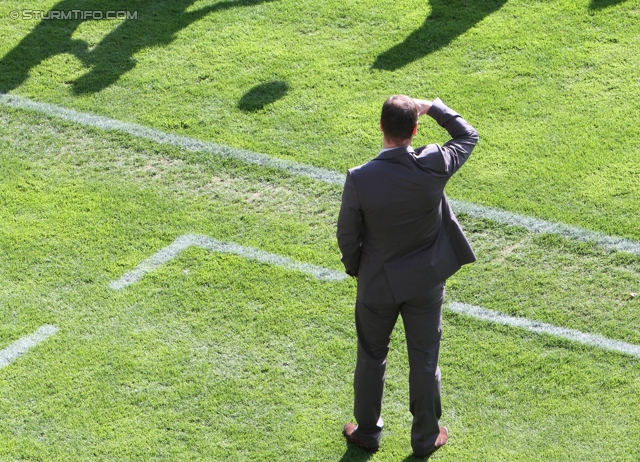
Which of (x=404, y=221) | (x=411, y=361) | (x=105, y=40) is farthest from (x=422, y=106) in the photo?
(x=105, y=40)

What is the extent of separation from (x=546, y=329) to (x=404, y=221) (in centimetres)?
196

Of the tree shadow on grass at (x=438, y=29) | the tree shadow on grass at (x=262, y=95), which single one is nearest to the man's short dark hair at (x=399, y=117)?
the tree shadow on grass at (x=262, y=95)

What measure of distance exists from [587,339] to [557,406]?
2.28 ft

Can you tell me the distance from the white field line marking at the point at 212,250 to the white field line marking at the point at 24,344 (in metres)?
0.59

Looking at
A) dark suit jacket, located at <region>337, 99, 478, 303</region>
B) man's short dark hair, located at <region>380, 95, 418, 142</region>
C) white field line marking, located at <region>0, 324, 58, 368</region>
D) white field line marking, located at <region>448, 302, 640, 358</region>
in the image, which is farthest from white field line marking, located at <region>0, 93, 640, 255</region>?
man's short dark hair, located at <region>380, 95, 418, 142</region>

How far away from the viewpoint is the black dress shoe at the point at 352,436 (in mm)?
4969

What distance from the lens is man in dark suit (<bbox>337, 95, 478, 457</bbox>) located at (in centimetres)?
421

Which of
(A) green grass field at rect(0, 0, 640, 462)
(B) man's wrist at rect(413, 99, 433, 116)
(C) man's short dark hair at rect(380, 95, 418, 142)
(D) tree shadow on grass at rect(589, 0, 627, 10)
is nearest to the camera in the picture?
(C) man's short dark hair at rect(380, 95, 418, 142)

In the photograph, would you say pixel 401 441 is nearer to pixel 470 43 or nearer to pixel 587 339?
pixel 587 339

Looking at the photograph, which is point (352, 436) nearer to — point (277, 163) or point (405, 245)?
point (405, 245)

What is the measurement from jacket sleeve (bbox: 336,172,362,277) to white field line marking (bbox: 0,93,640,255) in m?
2.72

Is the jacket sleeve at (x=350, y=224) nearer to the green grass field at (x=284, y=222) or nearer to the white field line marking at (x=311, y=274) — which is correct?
the green grass field at (x=284, y=222)

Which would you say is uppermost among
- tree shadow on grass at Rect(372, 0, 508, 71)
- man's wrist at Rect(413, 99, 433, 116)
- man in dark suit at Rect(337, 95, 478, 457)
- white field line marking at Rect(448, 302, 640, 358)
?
man's wrist at Rect(413, 99, 433, 116)

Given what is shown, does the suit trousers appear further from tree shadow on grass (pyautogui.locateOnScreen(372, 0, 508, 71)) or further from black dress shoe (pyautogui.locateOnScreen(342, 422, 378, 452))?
tree shadow on grass (pyautogui.locateOnScreen(372, 0, 508, 71))
